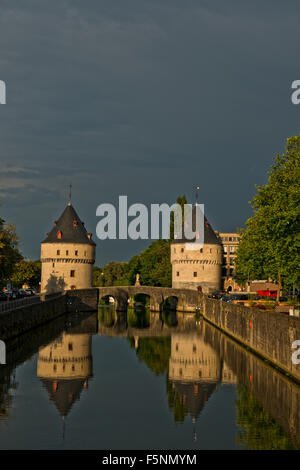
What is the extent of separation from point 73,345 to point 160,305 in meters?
41.8

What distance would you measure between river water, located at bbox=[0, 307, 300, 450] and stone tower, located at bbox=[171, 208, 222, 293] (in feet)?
144

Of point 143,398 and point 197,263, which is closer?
point 143,398

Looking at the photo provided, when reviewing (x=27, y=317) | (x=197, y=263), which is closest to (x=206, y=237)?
(x=197, y=263)

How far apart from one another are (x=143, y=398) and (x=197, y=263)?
2511 inches

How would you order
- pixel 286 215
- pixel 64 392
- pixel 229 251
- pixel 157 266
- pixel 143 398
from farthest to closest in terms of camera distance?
pixel 229 251 → pixel 157 266 → pixel 286 215 → pixel 64 392 → pixel 143 398

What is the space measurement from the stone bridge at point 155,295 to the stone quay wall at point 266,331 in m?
29.1

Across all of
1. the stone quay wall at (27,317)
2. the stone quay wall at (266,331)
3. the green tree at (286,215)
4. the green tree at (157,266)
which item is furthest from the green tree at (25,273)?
the green tree at (286,215)

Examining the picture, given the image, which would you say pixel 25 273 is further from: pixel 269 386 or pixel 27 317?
pixel 269 386

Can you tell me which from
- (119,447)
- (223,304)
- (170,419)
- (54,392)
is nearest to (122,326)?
(223,304)

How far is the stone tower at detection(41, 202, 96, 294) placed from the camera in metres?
86.1

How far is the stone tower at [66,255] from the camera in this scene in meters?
86.1

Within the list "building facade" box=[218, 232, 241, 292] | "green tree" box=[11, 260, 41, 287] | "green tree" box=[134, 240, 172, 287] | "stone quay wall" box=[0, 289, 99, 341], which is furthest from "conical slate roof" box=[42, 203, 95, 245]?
"building facade" box=[218, 232, 241, 292]

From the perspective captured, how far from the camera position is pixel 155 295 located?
281 ft

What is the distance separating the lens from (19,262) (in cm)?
10375
